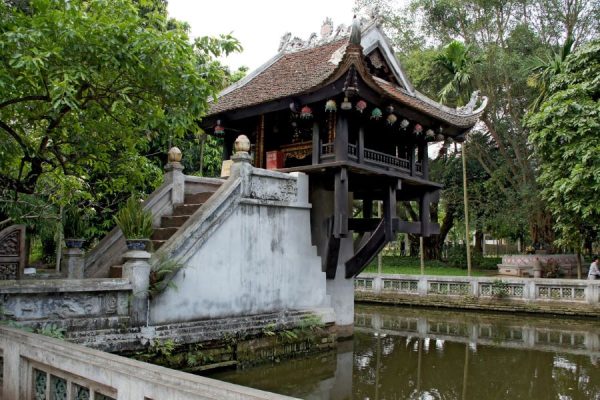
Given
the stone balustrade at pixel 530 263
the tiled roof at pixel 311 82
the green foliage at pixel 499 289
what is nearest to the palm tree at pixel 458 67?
the stone balustrade at pixel 530 263

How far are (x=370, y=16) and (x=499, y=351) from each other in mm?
7002

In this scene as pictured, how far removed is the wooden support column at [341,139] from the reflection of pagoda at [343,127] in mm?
18

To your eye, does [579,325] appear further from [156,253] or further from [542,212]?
[156,253]

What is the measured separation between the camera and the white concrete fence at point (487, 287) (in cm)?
1376

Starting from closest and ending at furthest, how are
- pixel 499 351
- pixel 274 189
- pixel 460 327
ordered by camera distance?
pixel 274 189 → pixel 499 351 → pixel 460 327

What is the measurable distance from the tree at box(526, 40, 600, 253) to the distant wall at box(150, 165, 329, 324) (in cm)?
869

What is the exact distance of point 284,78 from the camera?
33.5 ft

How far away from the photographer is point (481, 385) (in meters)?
7.25

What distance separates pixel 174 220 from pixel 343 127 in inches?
127

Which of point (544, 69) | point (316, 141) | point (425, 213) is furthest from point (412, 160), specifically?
point (544, 69)

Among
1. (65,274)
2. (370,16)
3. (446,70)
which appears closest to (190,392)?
(65,274)

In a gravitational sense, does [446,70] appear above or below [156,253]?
above

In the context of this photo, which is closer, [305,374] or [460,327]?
[305,374]

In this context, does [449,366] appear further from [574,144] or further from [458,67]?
[458,67]
